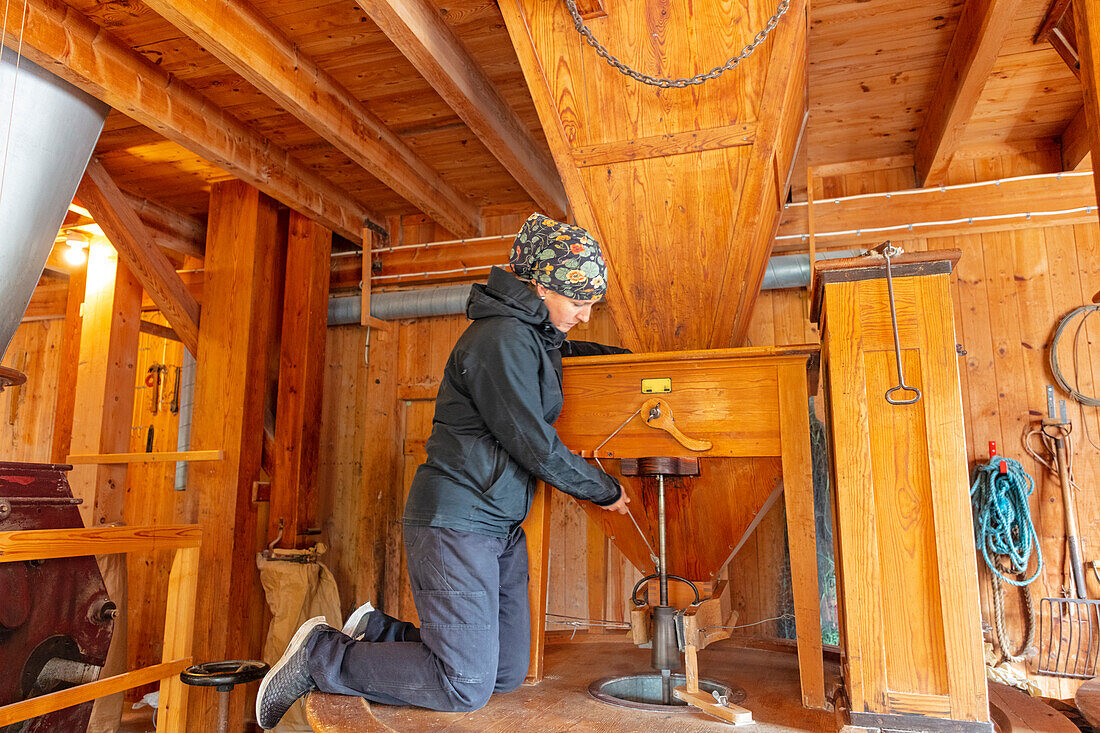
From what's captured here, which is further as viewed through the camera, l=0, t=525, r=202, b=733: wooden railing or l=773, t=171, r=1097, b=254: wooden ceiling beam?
l=773, t=171, r=1097, b=254: wooden ceiling beam

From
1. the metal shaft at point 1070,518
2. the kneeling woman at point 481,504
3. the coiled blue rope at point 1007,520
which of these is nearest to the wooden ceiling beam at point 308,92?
the kneeling woman at point 481,504

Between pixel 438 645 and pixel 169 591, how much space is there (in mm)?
1373

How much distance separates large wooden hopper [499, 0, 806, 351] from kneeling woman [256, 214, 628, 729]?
34cm

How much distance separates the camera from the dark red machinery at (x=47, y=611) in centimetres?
239

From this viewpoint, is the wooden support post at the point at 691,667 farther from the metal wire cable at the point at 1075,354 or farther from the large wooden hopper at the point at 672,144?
the metal wire cable at the point at 1075,354

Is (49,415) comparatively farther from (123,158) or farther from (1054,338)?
(1054,338)

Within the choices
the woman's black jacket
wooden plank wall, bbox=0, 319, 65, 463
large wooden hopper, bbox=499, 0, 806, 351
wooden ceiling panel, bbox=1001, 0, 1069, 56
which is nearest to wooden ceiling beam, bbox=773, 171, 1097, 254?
wooden ceiling panel, bbox=1001, 0, 1069, 56

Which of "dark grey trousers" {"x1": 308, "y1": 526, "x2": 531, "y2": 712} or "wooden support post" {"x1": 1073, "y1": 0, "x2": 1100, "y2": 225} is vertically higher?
"wooden support post" {"x1": 1073, "y1": 0, "x2": 1100, "y2": 225}

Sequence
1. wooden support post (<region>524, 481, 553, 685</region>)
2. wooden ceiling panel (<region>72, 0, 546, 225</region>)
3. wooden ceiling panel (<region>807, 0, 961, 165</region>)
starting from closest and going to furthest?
wooden support post (<region>524, 481, 553, 685</region>), wooden ceiling panel (<region>72, 0, 546, 225</region>), wooden ceiling panel (<region>807, 0, 961, 165</region>)

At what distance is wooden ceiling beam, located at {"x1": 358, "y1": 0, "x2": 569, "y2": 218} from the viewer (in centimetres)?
274

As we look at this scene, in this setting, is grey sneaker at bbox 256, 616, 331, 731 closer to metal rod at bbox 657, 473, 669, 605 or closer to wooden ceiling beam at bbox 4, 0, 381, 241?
metal rod at bbox 657, 473, 669, 605

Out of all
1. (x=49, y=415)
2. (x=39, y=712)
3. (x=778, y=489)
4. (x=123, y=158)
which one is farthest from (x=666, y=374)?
(x=49, y=415)

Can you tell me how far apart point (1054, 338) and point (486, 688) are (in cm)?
318

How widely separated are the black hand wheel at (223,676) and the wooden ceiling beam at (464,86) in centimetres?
221
